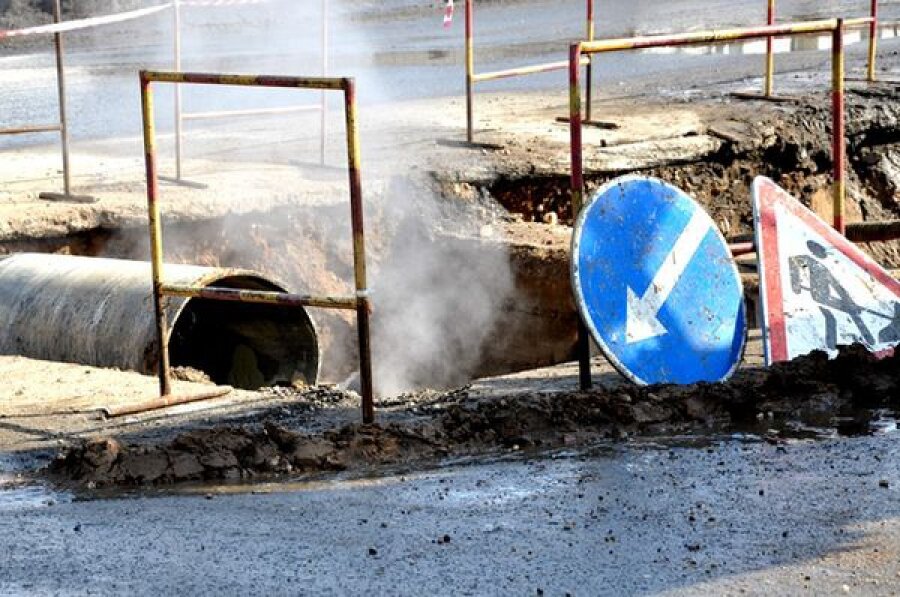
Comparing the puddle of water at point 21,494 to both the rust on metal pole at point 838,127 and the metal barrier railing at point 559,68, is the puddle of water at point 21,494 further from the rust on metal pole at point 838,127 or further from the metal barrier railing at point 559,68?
the metal barrier railing at point 559,68

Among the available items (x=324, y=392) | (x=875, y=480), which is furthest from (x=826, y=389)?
(x=324, y=392)

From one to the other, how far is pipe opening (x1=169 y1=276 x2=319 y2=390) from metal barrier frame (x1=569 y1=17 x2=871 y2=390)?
7.01 ft

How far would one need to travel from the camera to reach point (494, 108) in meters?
15.3

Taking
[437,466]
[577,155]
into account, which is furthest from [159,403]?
[577,155]

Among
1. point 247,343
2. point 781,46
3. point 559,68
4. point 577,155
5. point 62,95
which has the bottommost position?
point 247,343

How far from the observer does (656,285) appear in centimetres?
778

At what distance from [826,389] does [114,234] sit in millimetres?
5295

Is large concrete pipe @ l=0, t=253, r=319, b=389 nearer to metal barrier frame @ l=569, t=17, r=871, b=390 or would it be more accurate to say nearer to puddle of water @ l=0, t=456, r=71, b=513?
puddle of water @ l=0, t=456, r=71, b=513

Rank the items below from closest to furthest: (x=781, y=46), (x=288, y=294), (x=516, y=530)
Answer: (x=516, y=530), (x=288, y=294), (x=781, y=46)

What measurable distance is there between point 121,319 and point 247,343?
1742 mm

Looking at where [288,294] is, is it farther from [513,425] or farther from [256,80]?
[513,425]

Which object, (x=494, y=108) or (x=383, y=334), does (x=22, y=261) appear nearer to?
(x=383, y=334)

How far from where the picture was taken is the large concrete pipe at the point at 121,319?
27.7ft

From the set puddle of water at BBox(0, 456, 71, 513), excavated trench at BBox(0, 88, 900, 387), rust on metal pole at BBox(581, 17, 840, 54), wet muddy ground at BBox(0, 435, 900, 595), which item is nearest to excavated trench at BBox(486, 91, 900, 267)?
excavated trench at BBox(0, 88, 900, 387)
